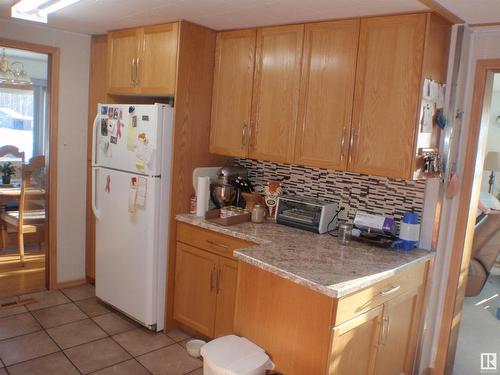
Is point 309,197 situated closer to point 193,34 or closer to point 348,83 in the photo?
point 348,83

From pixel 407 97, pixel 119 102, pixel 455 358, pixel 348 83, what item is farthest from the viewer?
pixel 119 102

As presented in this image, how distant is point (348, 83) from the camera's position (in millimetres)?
2420

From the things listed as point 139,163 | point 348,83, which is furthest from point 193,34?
point 348,83

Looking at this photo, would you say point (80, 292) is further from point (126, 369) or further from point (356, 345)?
point (356, 345)

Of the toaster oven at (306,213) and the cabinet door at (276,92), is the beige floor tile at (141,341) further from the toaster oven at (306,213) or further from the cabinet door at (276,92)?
the cabinet door at (276,92)

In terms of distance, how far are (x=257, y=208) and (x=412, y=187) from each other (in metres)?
0.98

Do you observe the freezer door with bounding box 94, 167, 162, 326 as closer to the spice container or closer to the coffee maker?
the coffee maker

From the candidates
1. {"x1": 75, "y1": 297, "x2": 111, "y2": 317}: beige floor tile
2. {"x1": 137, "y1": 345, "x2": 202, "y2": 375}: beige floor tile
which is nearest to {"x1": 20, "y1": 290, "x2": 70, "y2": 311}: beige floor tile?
{"x1": 75, "y1": 297, "x2": 111, "y2": 317}: beige floor tile

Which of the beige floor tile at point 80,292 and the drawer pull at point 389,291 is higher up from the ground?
the drawer pull at point 389,291

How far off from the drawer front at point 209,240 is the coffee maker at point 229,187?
288 mm

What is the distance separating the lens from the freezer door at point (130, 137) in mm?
2824

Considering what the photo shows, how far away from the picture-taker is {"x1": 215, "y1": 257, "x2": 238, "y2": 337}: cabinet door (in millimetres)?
2676

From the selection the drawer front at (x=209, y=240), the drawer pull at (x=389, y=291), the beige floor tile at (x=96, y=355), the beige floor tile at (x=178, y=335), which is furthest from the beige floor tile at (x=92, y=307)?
the drawer pull at (x=389, y=291)

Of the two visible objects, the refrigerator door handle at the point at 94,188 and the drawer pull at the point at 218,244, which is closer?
the drawer pull at the point at 218,244
